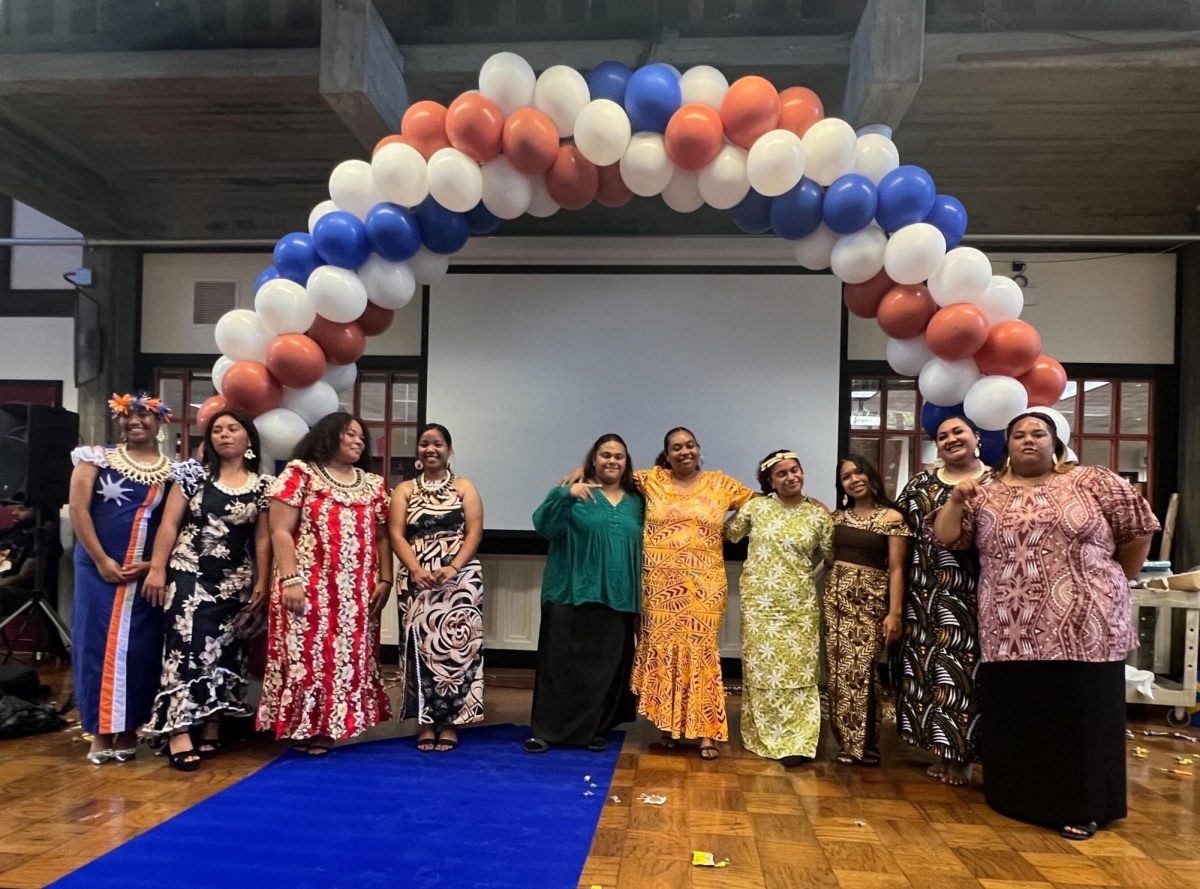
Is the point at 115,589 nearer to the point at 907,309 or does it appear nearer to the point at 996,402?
the point at 907,309

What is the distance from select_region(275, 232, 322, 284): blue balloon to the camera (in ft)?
10.3

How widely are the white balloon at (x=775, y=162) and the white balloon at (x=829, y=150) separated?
0.14 feet

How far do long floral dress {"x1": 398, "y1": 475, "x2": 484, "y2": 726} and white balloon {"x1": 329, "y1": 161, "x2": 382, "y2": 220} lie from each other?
3.74ft

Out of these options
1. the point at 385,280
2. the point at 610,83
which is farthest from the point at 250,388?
the point at 610,83

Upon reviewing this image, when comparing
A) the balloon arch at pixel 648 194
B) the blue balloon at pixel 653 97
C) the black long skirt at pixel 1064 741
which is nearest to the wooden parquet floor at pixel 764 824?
the black long skirt at pixel 1064 741

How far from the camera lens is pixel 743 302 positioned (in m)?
4.62

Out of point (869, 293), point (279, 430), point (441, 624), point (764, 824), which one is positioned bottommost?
point (764, 824)

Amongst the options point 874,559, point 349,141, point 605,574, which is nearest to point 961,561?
point 874,559

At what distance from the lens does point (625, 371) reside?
4.65m

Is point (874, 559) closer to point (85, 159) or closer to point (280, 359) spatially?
point (280, 359)

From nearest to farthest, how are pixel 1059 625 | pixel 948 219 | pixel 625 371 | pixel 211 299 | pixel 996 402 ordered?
pixel 1059 625 → pixel 996 402 → pixel 948 219 → pixel 625 371 → pixel 211 299

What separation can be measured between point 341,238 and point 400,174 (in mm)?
338

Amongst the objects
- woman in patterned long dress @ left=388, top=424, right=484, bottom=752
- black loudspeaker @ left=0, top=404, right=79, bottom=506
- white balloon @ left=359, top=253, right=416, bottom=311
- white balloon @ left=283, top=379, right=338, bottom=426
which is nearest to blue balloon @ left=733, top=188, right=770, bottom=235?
white balloon @ left=359, top=253, right=416, bottom=311

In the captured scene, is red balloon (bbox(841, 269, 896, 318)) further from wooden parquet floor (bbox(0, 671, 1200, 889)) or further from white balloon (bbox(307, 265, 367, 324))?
white balloon (bbox(307, 265, 367, 324))
